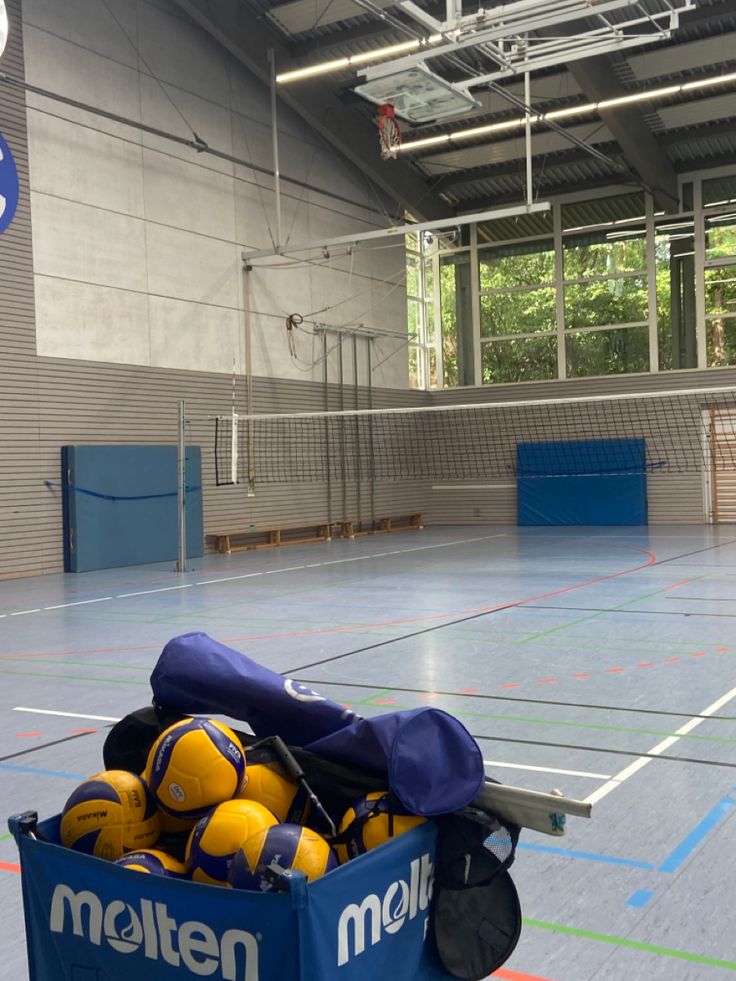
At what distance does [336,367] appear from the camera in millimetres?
22000

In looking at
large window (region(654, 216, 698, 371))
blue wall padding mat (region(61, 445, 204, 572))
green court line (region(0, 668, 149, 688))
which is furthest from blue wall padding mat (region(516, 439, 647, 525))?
green court line (region(0, 668, 149, 688))

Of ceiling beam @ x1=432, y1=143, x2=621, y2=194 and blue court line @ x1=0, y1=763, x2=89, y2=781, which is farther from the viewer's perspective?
ceiling beam @ x1=432, y1=143, x2=621, y2=194

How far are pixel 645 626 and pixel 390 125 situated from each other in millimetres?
9821

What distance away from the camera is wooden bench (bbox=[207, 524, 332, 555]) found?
18.8 m

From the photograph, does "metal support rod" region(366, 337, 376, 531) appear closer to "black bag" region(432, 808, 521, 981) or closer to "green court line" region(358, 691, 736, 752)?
"green court line" region(358, 691, 736, 752)

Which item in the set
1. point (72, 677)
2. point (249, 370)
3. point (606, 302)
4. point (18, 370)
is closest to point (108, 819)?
point (72, 677)

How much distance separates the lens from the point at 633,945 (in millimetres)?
2953

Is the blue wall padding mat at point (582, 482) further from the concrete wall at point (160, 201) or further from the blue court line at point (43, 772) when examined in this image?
the blue court line at point (43, 772)

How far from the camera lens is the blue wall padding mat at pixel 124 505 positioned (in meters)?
15.9

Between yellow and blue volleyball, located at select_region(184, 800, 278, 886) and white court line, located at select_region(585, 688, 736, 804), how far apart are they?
6.65 ft

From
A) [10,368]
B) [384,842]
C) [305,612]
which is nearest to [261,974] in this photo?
[384,842]

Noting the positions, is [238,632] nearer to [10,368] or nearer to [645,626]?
[645,626]

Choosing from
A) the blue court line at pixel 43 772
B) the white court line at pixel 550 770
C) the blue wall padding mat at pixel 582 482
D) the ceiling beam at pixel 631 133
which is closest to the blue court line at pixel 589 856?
the white court line at pixel 550 770

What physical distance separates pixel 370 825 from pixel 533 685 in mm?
4561
